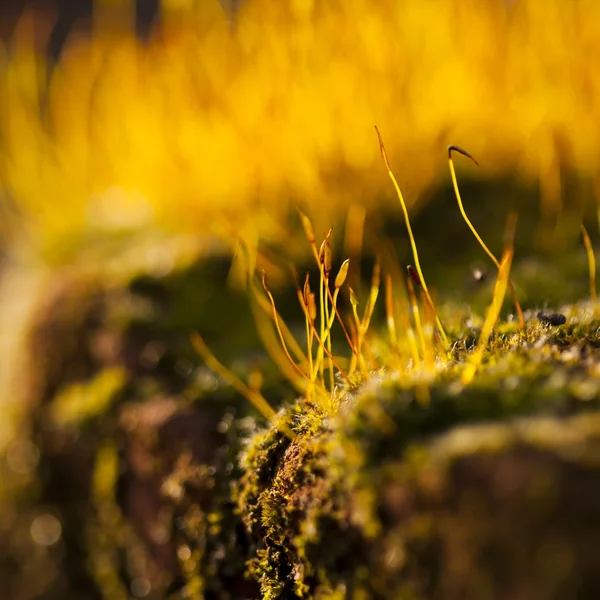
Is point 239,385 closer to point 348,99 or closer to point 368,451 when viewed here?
point 368,451

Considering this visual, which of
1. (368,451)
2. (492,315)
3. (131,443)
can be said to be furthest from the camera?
(131,443)

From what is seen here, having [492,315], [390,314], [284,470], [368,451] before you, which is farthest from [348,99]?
[368,451]

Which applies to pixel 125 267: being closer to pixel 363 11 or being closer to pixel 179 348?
pixel 179 348

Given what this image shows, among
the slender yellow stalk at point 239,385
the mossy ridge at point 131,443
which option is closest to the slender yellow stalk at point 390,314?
the slender yellow stalk at point 239,385

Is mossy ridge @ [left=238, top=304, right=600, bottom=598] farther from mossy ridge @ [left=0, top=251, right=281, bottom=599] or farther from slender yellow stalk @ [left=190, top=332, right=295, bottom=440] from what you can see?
mossy ridge @ [left=0, top=251, right=281, bottom=599]

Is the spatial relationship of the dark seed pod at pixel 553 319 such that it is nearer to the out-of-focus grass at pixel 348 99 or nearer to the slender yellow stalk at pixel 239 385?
the slender yellow stalk at pixel 239 385

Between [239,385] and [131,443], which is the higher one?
[239,385]

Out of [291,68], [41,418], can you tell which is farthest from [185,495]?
[291,68]
